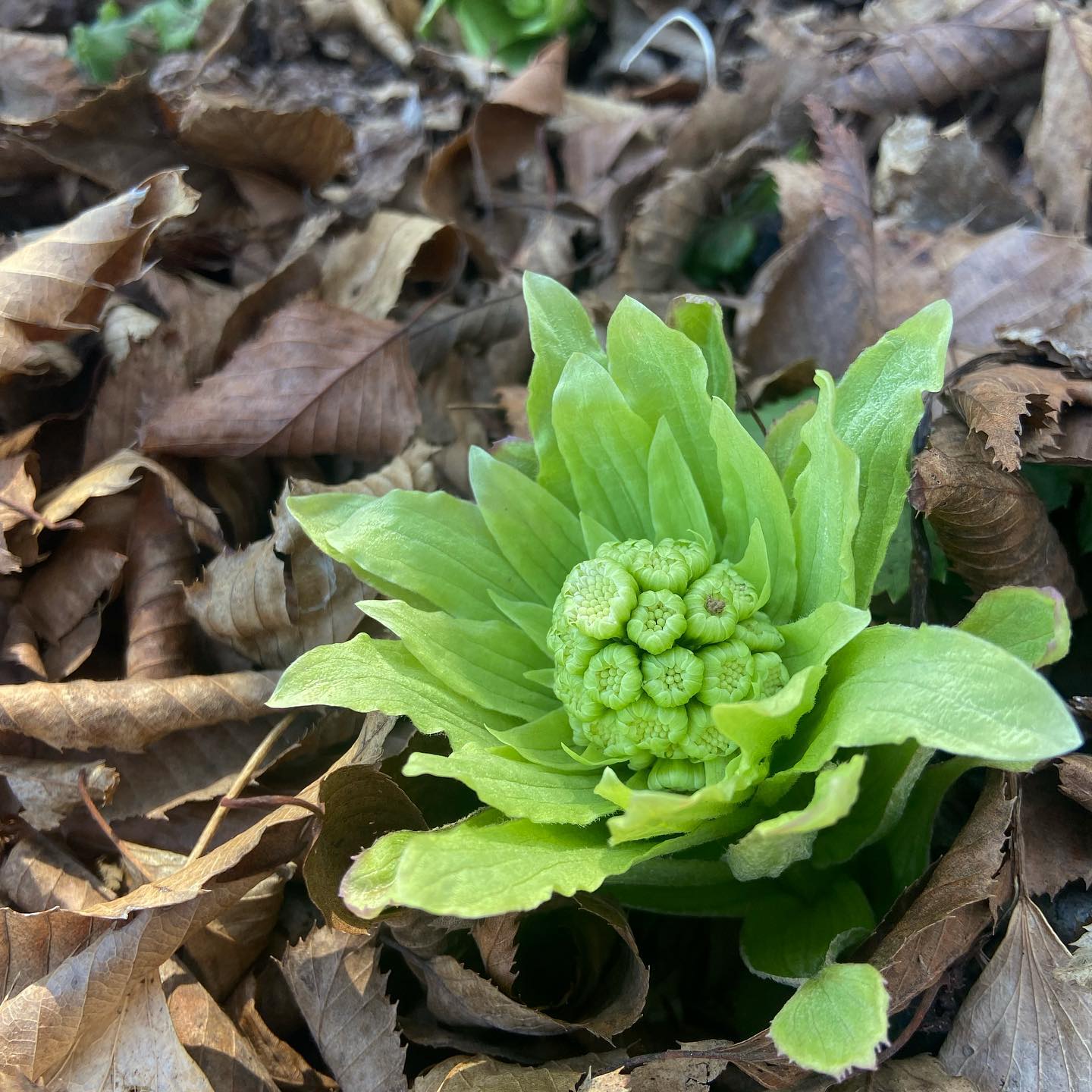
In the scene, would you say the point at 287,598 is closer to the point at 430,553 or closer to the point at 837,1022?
the point at 430,553

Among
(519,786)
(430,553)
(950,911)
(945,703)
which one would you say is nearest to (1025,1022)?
(950,911)

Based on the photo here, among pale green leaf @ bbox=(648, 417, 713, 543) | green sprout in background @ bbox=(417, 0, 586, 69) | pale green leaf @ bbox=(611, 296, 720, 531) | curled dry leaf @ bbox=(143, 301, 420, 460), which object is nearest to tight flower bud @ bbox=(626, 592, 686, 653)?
pale green leaf @ bbox=(648, 417, 713, 543)

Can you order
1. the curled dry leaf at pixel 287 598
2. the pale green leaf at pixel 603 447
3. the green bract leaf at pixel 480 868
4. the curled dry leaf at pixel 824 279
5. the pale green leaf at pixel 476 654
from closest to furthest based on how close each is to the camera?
the green bract leaf at pixel 480 868
the pale green leaf at pixel 476 654
the pale green leaf at pixel 603 447
the curled dry leaf at pixel 287 598
the curled dry leaf at pixel 824 279

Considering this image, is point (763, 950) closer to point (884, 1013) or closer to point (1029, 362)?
point (884, 1013)

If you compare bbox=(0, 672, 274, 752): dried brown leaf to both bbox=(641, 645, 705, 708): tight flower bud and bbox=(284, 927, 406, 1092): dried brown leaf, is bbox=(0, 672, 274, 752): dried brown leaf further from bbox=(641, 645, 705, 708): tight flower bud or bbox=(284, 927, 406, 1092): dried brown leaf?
bbox=(641, 645, 705, 708): tight flower bud

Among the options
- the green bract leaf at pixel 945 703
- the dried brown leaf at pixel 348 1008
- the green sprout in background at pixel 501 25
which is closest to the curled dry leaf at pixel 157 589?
the dried brown leaf at pixel 348 1008

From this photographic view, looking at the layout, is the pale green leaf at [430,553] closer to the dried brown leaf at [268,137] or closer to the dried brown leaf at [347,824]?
the dried brown leaf at [347,824]

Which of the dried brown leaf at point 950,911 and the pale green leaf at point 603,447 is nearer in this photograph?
the dried brown leaf at point 950,911

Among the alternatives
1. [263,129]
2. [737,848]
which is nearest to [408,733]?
[737,848]
